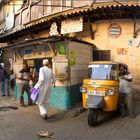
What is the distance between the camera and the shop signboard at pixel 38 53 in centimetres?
1384

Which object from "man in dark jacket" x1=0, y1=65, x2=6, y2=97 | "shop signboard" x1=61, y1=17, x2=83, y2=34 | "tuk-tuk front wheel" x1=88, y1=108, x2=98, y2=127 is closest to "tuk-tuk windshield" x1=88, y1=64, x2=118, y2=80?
"tuk-tuk front wheel" x1=88, y1=108, x2=98, y2=127

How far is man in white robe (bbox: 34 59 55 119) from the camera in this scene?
11.2m

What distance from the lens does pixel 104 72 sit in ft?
37.3

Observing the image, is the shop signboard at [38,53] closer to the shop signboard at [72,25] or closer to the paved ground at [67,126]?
the shop signboard at [72,25]

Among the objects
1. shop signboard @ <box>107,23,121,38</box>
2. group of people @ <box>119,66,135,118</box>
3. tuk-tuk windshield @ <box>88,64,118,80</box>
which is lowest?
group of people @ <box>119,66,135,118</box>

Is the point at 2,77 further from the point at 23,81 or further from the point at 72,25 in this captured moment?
the point at 72,25

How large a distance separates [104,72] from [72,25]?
4814 mm

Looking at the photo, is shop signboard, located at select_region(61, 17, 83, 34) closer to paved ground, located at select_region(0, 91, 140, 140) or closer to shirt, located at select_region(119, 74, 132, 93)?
paved ground, located at select_region(0, 91, 140, 140)

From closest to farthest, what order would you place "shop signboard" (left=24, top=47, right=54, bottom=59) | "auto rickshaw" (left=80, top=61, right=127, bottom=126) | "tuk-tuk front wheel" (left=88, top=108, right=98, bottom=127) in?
"tuk-tuk front wheel" (left=88, top=108, right=98, bottom=127) → "auto rickshaw" (left=80, top=61, right=127, bottom=126) → "shop signboard" (left=24, top=47, right=54, bottom=59)

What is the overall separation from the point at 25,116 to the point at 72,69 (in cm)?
258

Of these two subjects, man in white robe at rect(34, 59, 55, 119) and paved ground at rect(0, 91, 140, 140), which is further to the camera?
man in white robe at rect(34, 59, 55, 119)

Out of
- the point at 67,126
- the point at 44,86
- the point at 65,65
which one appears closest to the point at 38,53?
the point at 65,65

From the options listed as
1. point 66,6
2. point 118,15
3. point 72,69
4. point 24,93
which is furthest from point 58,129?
point 66,6

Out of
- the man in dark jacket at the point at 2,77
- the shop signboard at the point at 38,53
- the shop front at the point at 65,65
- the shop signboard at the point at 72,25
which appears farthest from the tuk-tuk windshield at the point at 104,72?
the man in dark jacket at the point at 2,77
